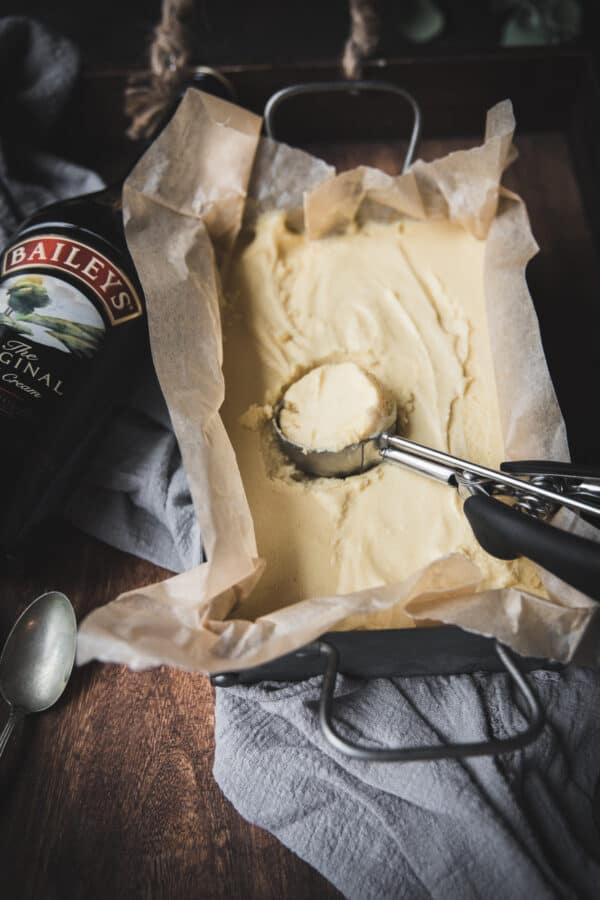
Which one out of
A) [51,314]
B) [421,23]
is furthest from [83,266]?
[421,23]

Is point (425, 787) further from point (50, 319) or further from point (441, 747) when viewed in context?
point (50, 319)

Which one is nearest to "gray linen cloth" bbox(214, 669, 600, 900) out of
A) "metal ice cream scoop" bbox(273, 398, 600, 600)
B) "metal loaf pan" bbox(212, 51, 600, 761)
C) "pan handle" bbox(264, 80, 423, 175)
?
"metal ice cream scoop" bbox(273, 398, 600, 600)

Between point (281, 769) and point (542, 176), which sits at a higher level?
point (542, 176)

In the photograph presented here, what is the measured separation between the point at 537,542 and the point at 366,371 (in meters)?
0.27

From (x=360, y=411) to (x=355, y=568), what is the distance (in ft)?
0.45

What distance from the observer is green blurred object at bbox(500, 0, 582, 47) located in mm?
1047

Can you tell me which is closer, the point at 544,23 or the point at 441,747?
the point at 441,747

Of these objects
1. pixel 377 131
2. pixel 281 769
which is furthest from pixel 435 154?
pixel 281 769

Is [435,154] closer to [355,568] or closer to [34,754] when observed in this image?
[355,568]

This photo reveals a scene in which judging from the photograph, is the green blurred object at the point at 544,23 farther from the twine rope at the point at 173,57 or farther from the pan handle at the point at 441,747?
the pan handle at the point at 441,747

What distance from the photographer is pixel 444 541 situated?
0.66m

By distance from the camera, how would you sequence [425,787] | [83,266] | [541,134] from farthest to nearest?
[541,134], [83,266], [425,787]

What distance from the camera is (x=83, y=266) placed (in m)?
0.70

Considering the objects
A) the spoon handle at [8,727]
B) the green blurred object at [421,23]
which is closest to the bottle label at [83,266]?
the spoon handle at [8,727]
